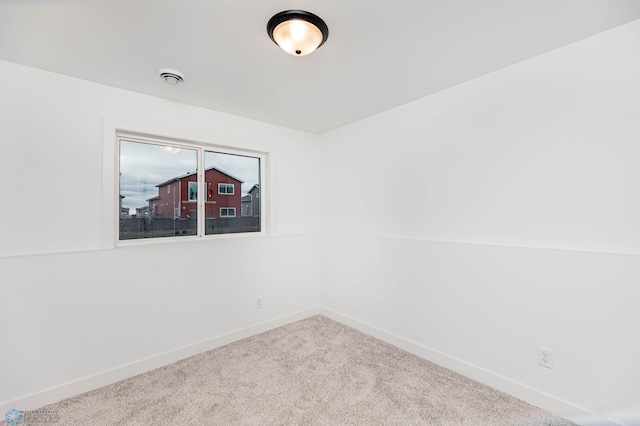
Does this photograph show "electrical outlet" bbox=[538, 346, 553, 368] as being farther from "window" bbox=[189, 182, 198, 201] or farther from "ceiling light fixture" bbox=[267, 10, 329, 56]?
"window" bbox=[189, 182, 198, 201]

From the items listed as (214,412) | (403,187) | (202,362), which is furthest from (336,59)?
(202,362)

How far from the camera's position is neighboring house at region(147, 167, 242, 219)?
268cm

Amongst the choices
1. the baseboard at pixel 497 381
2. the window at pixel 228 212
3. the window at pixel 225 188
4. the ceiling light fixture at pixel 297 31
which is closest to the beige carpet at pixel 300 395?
the baseboard at pixel 497 381

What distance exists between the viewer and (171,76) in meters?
2.12

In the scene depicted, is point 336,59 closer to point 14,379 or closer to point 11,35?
point 11,35

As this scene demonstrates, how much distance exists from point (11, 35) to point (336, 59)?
1998 millimetres

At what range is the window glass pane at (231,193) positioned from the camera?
2.99 m

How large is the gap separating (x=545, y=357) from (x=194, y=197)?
3270mm

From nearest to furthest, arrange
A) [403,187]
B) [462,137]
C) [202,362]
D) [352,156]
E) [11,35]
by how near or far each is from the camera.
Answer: [11,35] < [462,137] < [202,362] < [403,187] < [352,156]

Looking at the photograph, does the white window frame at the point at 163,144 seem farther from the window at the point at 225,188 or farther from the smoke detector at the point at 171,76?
the smoke detector at the point at 171,76

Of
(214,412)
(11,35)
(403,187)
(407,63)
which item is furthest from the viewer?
(403,187)

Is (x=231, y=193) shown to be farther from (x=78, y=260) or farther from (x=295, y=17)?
(x=295, y=17)

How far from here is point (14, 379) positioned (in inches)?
73.9

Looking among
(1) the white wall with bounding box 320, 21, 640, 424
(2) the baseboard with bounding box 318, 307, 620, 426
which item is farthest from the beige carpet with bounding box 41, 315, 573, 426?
(1) the white wall with bounding box 320, 21, 640, 424
